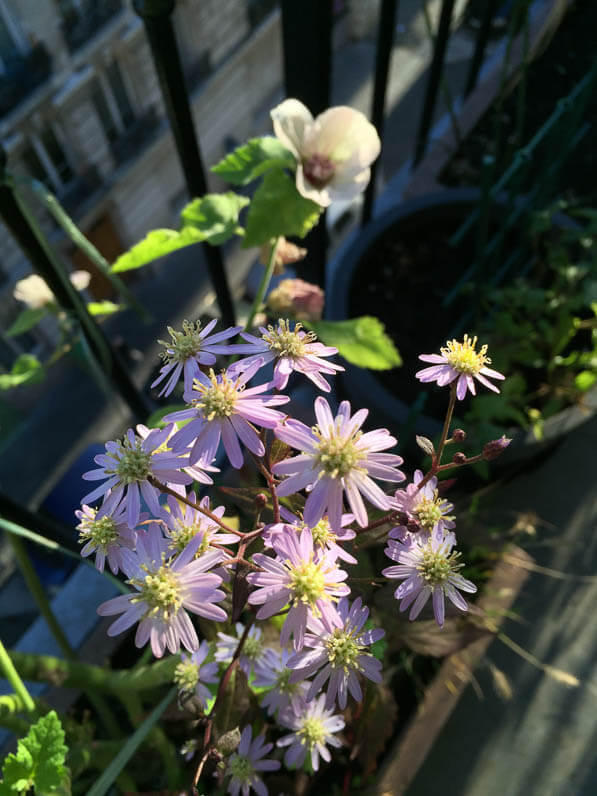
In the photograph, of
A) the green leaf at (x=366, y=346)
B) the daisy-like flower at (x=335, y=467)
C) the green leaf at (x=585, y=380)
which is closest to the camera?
the daisy-like flower at (x=335, y=467)

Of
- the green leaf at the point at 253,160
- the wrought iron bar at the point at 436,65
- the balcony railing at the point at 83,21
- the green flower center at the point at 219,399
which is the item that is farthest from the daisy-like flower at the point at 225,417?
the balcony railing at the point at 83,21

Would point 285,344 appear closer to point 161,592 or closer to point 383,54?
point 161,592

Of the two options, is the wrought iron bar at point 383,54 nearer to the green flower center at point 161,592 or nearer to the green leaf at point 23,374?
the green leaf at point 23,374

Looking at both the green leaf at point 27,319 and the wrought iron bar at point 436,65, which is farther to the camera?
the wrought iron bar at point 436,65

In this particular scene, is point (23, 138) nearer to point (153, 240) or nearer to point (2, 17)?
point (2, 17)

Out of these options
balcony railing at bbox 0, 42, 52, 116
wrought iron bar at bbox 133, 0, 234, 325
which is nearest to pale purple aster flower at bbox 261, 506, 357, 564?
wrought iron bar at bbox 133, 0, 234, 325

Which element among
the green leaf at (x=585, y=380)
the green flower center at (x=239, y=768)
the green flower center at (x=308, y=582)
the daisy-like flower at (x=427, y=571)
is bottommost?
the green flower center at (x=239, y=768)

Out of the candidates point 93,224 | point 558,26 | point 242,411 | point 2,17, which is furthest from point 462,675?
point 93,224

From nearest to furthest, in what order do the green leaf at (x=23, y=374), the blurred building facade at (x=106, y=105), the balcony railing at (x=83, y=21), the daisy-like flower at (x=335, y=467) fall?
the daisy-like flower at (x=335, y=467), the green leaf at (x=23, y=374), the blurred building facade at (x=106, y=105), the balcony railing at (x=83, y=21)
